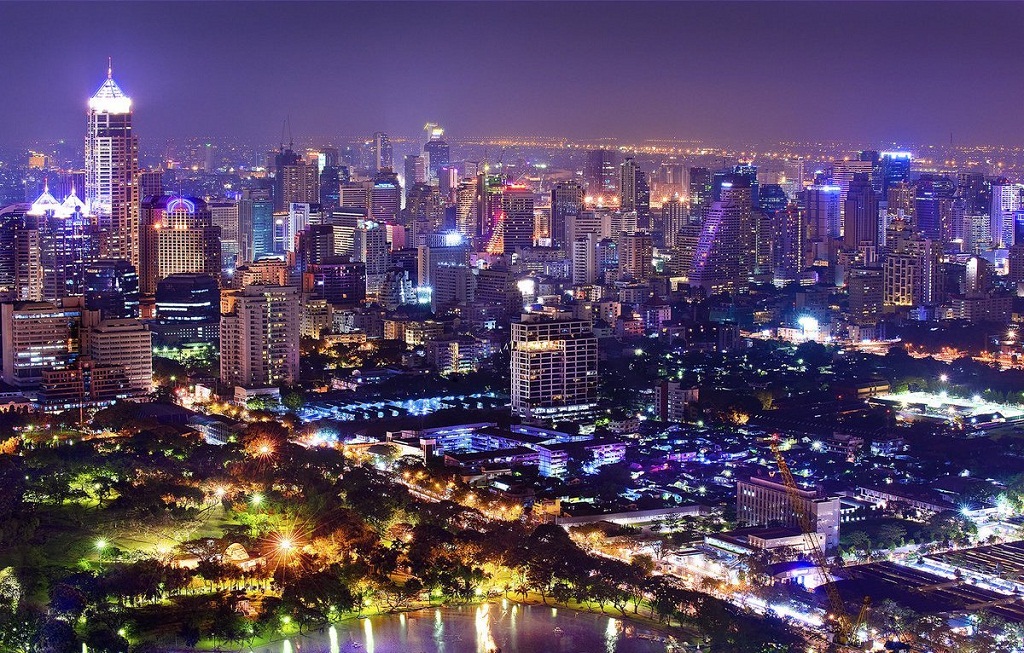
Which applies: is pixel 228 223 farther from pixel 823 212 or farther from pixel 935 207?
pixel 935 207

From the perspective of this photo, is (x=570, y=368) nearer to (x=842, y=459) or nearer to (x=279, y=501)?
(x=842, y=459)

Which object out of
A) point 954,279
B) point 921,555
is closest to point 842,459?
point 921,555

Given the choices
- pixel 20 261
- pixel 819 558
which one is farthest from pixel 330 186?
pixel 819 558

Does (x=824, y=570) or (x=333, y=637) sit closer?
(x=333, y=637)

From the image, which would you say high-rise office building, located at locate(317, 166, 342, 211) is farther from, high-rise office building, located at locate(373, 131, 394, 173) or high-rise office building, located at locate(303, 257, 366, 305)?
high-rise office building, located at locate(303, 257, 366, 305)

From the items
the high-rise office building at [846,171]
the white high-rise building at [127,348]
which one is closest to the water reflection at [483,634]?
the white high-rise building at [127,348]

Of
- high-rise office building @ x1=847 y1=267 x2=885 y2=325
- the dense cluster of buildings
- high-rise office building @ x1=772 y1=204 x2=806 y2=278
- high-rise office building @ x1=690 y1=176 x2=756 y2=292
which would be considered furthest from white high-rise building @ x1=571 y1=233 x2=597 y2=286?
high-rise office building @ x1=847 y1=267 x2=885 y2=325
